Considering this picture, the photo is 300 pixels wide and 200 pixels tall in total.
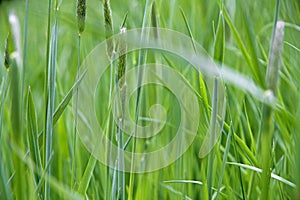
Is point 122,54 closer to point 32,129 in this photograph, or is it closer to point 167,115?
point 32,129

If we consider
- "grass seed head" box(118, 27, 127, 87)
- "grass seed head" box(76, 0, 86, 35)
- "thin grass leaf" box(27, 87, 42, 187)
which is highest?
"grass seed head" box(76, 0, 86, 35)

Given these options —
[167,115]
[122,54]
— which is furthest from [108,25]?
[167,115]

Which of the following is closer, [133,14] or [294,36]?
[294,36]

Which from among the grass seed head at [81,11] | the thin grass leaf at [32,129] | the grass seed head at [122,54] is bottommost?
the thin grass leaf at [32,129]

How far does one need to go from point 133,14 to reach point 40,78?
27 centimetres

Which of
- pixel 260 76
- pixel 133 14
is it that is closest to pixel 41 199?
pixel 260 76

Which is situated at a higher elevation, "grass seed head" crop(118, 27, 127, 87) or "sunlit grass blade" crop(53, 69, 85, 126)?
"grass seed head" crop(118, 27, 127, 87)

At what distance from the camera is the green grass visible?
496 mm

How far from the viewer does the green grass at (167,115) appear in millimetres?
496

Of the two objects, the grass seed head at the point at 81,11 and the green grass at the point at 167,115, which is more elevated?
the grass seed head at the point at 81,11

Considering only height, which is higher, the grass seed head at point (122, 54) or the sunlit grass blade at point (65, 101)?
the grass seed head at point (122, 54)

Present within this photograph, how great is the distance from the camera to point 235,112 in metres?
0.96

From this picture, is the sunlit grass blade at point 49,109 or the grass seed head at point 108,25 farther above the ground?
the grass seed head at point 108,25

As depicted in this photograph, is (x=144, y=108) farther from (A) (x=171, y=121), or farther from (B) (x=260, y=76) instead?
(B) (x=260, y=76)
